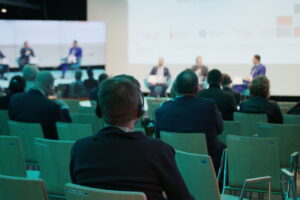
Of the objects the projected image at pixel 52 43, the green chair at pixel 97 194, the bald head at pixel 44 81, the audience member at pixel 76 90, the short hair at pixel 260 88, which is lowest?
the audience member at pixel 76 90

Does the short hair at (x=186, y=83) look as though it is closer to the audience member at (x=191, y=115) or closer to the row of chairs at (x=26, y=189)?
the audience member at (x=191, y=115)

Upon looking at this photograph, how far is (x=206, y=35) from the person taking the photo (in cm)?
1150

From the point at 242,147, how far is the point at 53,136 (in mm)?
1964

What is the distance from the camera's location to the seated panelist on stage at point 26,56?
11023mm

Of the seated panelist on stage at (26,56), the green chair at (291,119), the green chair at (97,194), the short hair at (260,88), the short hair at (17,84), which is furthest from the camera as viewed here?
the seated panelist on stage at (26,56)

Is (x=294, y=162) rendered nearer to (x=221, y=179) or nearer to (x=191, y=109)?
(x=221, y=179)

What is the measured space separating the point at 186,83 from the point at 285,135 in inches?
40.9

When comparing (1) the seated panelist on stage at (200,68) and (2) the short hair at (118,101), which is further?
(1) the seated panelist on stage at (200,68)

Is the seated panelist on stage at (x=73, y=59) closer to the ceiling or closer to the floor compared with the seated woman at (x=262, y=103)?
closer to the ceiling

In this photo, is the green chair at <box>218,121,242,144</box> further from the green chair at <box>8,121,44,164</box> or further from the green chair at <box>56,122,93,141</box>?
the green chair at <box>8,121,44,164</box>

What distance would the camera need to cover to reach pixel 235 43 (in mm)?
11203

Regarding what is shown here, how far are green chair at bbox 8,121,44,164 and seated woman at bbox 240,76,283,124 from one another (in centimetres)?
238

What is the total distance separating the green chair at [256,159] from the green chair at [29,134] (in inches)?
67.0

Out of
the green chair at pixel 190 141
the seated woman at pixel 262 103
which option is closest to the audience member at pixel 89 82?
the seated woman at pixel 262 103
